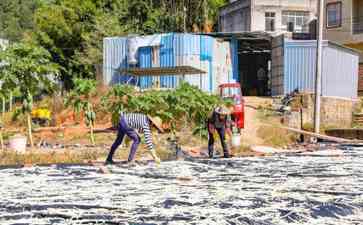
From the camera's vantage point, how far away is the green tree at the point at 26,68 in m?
14.3

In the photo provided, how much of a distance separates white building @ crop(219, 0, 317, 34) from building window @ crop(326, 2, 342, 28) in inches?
37.9

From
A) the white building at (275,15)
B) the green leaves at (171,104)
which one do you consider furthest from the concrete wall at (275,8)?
the green leaves at (171,104)

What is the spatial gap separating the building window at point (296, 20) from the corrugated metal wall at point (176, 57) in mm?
8011

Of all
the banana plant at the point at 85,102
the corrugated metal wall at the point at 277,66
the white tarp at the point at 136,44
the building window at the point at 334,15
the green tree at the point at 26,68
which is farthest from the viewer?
the building window at the point at 334,15

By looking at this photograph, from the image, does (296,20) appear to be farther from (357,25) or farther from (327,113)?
(327,113)

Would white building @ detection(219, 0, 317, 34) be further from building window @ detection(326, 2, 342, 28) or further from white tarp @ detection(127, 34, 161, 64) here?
white tarp @ detection(127, 34, 161, 64)

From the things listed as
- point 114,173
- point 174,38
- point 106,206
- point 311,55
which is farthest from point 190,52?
point 106,206

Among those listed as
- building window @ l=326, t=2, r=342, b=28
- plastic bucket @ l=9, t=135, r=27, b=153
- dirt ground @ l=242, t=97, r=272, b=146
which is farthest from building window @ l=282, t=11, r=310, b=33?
plastic bucket @ l=9, t=135, r=27, b=153

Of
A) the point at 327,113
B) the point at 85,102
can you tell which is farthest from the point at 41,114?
the point at 327,113

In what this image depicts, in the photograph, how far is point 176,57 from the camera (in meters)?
25.1

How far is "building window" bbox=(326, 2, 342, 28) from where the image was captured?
108 ft

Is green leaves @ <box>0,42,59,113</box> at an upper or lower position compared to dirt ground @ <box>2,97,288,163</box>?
upper

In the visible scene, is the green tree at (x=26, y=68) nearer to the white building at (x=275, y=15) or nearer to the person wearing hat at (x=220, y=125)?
the person wearing hat at (x=220, y=125)

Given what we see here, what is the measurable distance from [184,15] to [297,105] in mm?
12694
